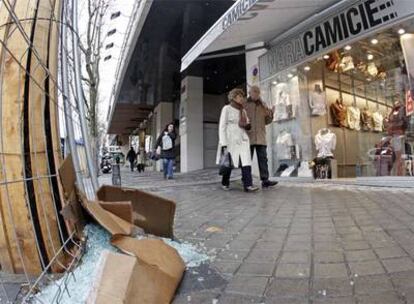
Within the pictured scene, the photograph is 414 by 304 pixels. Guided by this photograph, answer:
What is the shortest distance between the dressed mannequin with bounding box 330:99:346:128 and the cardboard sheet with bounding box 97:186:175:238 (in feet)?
28.2

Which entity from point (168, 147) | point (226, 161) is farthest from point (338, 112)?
point (168, 147)

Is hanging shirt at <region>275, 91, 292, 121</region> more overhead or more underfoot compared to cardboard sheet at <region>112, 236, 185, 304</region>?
more overhead

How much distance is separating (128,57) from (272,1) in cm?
943

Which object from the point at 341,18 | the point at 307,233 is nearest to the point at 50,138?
the point at 307,233

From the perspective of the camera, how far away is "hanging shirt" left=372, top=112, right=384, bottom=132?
9203 mm

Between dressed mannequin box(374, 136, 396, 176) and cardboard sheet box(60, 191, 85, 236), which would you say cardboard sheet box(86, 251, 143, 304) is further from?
dressed mannequin box(374, 136, 396, 176)

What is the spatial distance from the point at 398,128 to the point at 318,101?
2867 millimetres

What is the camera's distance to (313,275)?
2.75m

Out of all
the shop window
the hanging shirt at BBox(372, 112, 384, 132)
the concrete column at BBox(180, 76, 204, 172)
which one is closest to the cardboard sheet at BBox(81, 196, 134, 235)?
the shop window

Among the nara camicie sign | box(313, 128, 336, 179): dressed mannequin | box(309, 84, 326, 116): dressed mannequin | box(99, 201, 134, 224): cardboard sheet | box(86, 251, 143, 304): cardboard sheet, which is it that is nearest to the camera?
box(86, 251, 143, 304): cardboard sheet

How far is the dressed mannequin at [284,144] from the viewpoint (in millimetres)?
11080

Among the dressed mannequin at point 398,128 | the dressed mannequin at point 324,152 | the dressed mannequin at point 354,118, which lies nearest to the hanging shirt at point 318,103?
the dressed mannequin at point 324,152

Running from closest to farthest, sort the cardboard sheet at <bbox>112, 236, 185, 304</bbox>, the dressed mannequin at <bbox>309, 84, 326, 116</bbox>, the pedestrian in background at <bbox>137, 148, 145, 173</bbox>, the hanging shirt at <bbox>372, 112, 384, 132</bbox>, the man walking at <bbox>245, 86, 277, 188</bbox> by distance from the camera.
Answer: the cardboard sheet at <bbox>112, 236, 185, 304</bbox> < the man walking at <bbox>245, 86, 277, 188</bbox> < the hanging shirt at <bbox>372, 112, 384, 132</bbox> < the dressed mannequin at <bbox>309, 84, 326, 116</bbox> < the pedestrian in background at <bbox>137, 148, 145, 173</bbox>

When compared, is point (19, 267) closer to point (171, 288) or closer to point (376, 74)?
point (171, 288)
